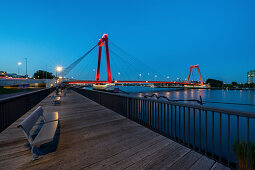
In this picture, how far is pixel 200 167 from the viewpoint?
2.17 meters

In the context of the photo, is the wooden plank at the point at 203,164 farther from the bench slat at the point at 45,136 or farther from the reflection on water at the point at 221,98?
the reflection on water at the point at 221,98

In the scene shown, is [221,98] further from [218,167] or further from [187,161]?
[187,161]

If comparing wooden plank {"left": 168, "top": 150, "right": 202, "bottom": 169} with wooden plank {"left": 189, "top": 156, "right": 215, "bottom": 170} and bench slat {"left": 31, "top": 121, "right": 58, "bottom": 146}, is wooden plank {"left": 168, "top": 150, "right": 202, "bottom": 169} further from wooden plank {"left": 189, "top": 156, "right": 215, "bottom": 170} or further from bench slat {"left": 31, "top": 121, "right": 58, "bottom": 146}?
bench slat {"left": 31, "top": 121, "right": 58, "bottom": 146}

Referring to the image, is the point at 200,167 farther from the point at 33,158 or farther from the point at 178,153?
the point at 33,158

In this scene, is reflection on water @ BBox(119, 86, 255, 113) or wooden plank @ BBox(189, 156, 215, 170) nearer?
wooden plank @ BBox(189, 156, 215, 170)

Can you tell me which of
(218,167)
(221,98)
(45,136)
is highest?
(45,136)

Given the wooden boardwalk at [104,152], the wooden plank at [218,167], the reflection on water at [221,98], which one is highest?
the wooden boardwalk at [104,152]

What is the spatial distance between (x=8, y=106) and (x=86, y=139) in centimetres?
353

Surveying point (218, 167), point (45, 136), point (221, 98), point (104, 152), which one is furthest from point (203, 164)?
point (221, 98)

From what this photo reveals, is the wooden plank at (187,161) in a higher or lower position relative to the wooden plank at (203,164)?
higher

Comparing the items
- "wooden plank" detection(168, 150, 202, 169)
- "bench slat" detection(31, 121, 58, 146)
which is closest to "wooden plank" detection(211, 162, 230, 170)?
"wooden plank" detection(168, 150, 202, 169)

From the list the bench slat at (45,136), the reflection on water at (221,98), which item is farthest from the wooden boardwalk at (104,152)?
the reflection on water at (221,98)

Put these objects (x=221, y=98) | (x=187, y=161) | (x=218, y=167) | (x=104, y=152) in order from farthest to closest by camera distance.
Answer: (x=221, y=98) < (x=104, y=152) < (x=187, y=161) < (x=218, y=167)

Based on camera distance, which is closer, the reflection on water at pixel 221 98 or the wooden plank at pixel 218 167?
the wooden plank at pixel 218 167
